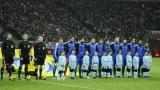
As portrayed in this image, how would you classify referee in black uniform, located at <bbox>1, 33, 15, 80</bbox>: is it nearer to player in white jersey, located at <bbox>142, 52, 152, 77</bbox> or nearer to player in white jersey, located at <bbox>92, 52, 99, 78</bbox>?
player in white jersey, located at <bbox>92, 52, 99, 78</bbox>

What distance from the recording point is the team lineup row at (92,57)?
2425 cm

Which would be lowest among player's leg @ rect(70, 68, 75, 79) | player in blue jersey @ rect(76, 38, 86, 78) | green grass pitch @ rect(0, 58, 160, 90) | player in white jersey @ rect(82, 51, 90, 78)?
green grass pitch @ rect(0, 58, 160, 90)

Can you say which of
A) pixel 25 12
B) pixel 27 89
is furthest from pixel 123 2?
pixel 27 89

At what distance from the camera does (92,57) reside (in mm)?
26750

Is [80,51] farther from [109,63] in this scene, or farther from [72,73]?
[109,63]

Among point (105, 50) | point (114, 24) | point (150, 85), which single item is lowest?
point (150, 85)

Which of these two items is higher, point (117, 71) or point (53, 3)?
point (53, 3)

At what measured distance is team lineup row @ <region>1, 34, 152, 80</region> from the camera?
955 inches

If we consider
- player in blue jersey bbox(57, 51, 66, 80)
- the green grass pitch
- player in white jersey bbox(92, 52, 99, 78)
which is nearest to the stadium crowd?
player in white jersey bbox(92, 52, 99, 78)

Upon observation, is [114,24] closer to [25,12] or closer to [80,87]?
[25,12]

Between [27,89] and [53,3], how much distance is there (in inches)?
1564

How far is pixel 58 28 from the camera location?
5472 cm

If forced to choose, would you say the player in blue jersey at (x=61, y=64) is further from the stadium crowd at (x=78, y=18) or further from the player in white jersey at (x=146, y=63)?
the stadium crowd at (x=78, y=18)

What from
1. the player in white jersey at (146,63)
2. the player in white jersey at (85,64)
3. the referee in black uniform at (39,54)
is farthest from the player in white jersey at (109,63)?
the referee in black uniform at (39,54)
